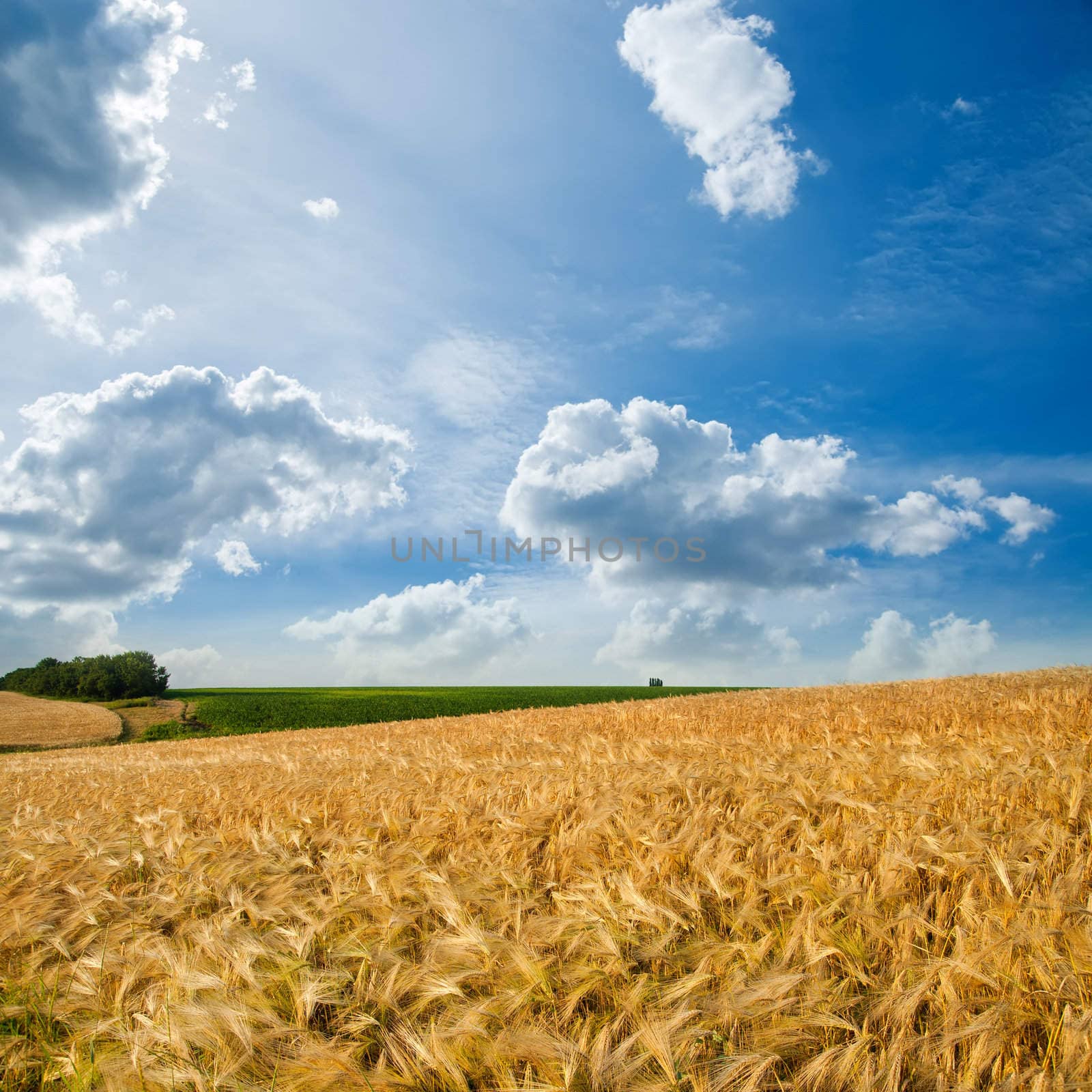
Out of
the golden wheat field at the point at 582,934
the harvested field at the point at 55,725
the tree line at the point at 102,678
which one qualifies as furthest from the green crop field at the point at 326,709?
the golden wheat field at the point at 582,934

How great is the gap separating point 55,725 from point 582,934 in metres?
50.4

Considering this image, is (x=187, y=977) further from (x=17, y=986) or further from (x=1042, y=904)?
(x=1042, y=904)

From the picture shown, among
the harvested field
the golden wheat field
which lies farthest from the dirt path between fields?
the golden wheat field

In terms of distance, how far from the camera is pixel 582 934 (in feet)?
8.18

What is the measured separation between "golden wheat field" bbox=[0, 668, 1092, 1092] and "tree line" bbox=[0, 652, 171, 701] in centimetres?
6698

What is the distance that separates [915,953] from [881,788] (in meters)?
1.95

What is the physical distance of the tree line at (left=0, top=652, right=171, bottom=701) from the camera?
60.9m

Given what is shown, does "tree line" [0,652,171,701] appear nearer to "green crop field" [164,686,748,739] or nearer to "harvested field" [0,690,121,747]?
"harvested field" [0,690,121,747]

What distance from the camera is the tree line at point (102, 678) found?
60906 millimetres

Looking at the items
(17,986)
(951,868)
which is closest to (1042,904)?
(951,868)

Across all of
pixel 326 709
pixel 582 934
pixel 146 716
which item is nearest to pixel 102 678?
pixel 146 716

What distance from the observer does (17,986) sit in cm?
281

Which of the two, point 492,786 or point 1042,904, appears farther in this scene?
point 492,786

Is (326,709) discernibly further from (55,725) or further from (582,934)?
(582,934)
